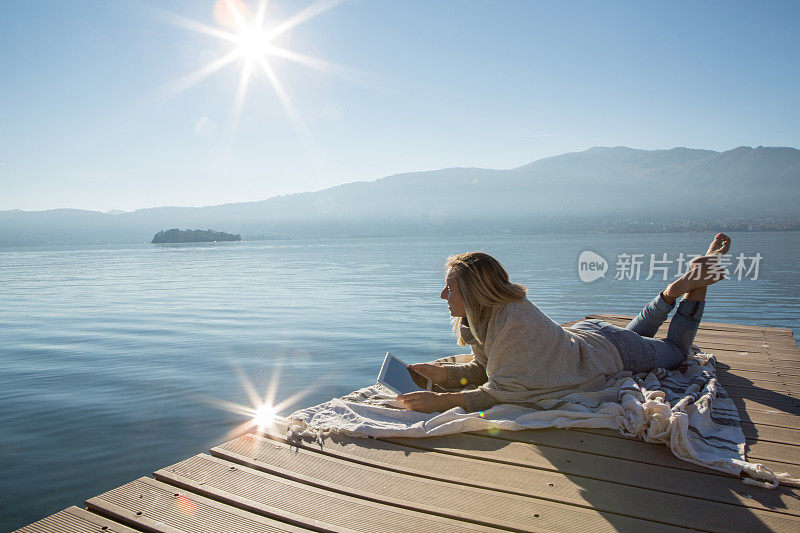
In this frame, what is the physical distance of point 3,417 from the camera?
592 centimetres

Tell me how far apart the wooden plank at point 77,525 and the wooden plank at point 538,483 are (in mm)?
850

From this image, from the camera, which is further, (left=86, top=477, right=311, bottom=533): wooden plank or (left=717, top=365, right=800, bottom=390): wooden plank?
(left=717, top=365, right=800, bottom=390): wooden plank

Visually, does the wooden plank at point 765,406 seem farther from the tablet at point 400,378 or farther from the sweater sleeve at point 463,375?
the tablet at point 400,378

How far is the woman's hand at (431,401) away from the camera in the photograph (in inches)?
→ 148

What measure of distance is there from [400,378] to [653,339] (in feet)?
7.62

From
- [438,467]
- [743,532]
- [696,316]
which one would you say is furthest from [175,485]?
[696,316]

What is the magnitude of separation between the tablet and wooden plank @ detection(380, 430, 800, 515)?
2.29ft

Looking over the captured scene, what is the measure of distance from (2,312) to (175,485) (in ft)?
51.4

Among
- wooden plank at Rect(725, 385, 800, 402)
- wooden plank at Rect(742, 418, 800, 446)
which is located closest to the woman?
wooden plank at Rect(725, 385, 800, 402)

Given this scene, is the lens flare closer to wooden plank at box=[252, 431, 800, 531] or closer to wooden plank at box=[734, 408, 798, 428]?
wooden plank at box=[252, 431, 800, 531]

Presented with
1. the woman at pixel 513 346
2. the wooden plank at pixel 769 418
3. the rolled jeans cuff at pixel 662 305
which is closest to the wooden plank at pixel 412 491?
the woman at pixel 513 346

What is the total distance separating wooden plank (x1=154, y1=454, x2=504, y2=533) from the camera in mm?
2377

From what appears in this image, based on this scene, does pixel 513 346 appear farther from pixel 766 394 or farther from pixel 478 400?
pixel 766 394

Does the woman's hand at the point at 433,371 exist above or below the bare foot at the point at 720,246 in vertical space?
below
